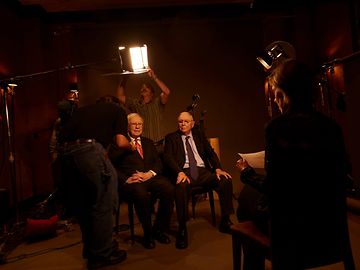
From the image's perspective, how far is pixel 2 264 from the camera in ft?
8.77

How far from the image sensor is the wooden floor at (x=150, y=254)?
2457 millimetres

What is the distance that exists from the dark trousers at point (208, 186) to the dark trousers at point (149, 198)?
86 millimetres

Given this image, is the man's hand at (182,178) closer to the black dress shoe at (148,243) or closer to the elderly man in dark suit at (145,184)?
the elderly man in dark suit at (145,184)

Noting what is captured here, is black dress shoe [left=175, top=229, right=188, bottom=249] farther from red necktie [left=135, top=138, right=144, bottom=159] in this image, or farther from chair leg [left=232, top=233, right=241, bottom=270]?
chair leg [left=232, top=233, right=241, bottom=270]

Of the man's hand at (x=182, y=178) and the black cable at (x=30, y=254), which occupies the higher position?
the man's hand at (x=182, y=178)

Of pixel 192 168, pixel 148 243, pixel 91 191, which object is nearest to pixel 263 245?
pixel 91 191

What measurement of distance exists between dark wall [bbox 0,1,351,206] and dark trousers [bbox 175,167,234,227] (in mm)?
1898

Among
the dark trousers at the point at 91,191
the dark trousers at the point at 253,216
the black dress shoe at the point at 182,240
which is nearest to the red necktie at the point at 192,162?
the black dress shoe at the point at 182,240

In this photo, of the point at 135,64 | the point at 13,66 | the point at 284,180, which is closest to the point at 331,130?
the point at 284,180

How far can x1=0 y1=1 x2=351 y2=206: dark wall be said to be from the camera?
4973mm

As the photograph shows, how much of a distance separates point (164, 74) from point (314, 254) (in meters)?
4.09

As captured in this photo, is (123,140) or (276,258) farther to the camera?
(123,140)

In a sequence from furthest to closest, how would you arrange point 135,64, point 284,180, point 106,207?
point 135,64, point 106,207, point 284,180

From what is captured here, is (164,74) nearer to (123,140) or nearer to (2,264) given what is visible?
(123,140)
